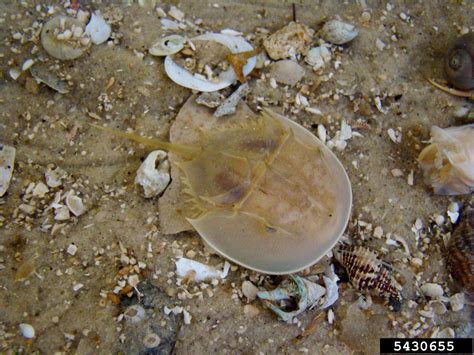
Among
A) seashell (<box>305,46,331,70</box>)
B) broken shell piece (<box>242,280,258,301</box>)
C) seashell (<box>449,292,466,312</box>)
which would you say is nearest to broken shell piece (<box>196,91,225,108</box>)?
seashell (<box>305,46,331,70</box>)

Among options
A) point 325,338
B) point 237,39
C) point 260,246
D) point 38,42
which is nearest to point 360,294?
point 325,338

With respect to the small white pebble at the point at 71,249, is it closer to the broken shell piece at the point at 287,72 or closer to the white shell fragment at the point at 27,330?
the white shell fragment at the point at 27,330

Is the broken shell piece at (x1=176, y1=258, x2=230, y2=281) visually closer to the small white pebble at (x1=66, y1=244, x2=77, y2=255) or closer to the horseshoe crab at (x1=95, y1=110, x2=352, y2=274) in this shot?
the horseshoe crab at (x1=95, y1=110, x2=352, y2=274)

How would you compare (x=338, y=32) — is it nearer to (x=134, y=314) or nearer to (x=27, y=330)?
(x=134, y=314)

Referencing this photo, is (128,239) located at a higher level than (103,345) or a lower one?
higher

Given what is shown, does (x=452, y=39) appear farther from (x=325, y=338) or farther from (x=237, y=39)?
(x=325, y=338)
